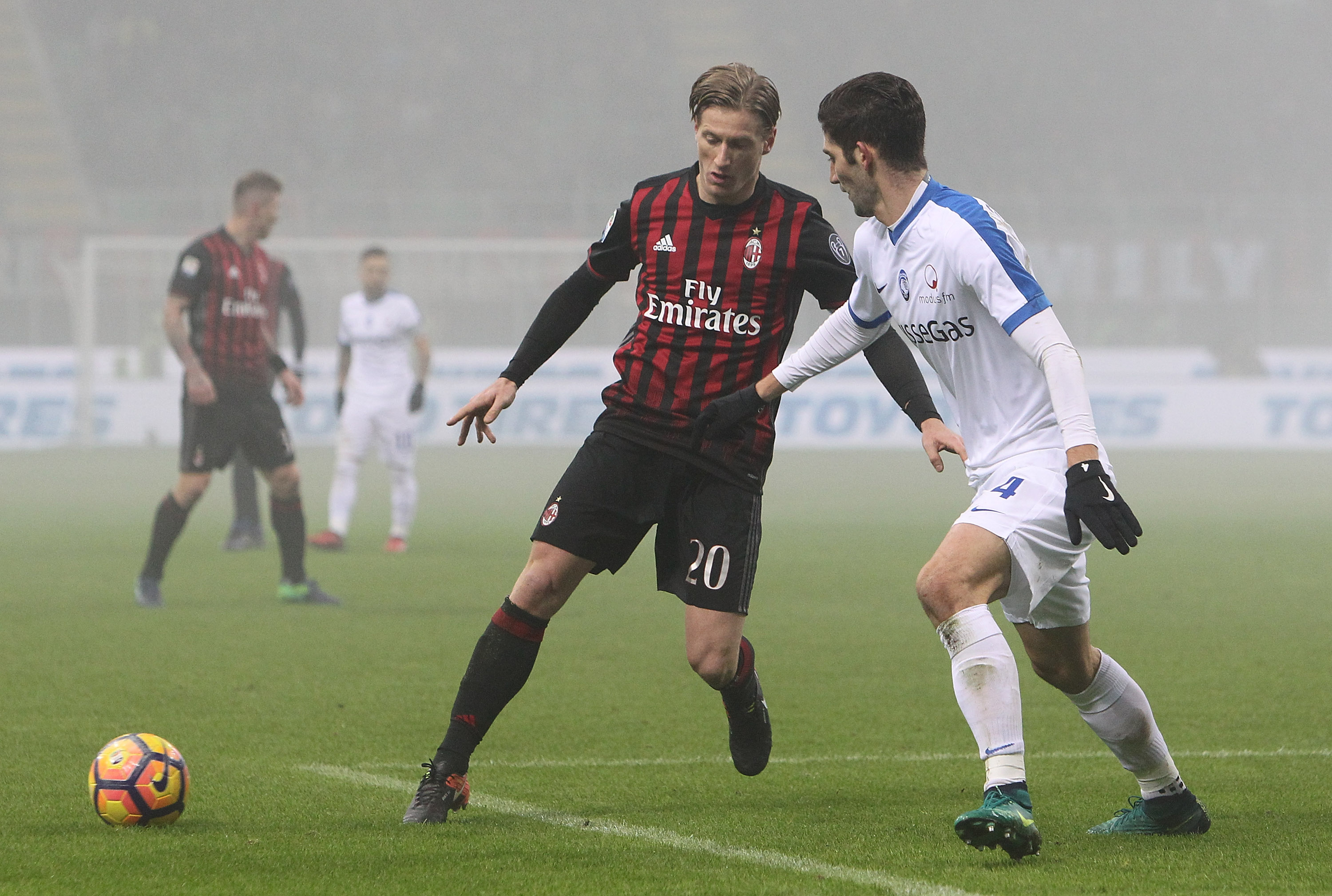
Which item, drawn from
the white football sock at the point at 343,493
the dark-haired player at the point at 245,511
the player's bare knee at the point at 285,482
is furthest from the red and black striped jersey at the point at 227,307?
the white football sock at the point at 343,493

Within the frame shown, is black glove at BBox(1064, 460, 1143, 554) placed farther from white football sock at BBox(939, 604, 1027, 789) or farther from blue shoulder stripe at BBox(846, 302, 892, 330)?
blue shoulder stripe at BBox(846, 302, 892, 330)

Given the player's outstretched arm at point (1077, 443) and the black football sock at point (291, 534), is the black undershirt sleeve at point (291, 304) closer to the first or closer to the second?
the black football sock at point (291, 534)

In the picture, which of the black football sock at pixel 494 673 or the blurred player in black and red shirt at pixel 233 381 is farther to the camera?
the blurred player in black and red shirt at pixel 233 381

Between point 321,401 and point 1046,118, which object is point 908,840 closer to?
point 321,401

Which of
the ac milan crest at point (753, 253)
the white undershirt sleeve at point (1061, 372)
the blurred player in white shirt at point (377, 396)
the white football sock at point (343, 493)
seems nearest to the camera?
the white undershirt sleeve at point (1061, 372)

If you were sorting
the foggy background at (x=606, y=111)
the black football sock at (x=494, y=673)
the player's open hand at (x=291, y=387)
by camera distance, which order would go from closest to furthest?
the black football sock at (x=494, y=673) < the player's open hand at (x=291, y=387) < the foggy background at (x=606, y=111)

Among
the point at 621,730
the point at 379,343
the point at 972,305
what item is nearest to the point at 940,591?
the point at 972,305

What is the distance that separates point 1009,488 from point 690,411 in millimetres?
1022

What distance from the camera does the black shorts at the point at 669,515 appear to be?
14.6 feet

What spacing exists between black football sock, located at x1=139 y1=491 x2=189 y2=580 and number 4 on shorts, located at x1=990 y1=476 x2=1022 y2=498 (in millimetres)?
5968

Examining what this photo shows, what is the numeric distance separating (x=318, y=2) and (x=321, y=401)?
15.9m

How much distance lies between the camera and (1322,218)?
99.6 ft

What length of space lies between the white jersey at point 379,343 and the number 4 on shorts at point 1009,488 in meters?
9.19

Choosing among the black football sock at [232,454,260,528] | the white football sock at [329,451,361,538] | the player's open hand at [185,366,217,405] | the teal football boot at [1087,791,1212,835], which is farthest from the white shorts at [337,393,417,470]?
the teal football boot at [1087,791,1212,835]
